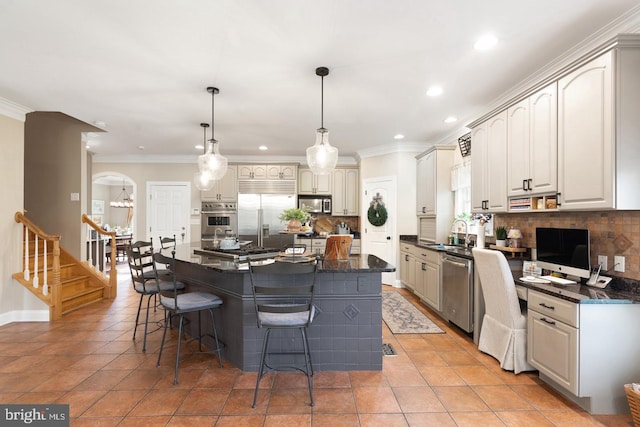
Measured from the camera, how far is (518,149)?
2971 mm

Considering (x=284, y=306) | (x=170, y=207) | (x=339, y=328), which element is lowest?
(x=339, y=328)

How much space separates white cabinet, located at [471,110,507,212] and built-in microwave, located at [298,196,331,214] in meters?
3.55

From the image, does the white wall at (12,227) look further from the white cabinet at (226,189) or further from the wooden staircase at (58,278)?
the white cabinet at (226,189)

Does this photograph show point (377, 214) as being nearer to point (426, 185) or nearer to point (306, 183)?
point (426, 185)

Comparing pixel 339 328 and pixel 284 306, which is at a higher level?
pixel 284 306

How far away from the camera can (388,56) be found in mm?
2703

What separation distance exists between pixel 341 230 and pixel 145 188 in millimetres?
4443

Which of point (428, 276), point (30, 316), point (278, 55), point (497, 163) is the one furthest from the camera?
point (428, 276)

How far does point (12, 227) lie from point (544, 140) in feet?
19.2

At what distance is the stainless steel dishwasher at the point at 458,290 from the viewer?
10.8 ft

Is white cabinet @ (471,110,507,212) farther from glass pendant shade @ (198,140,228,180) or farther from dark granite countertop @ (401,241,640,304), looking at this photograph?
glass pendant shade @ (198,140,228,180)

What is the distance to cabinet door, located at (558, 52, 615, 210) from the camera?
6.86ft

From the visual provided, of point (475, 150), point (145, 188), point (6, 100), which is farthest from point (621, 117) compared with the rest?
point (145, 188)

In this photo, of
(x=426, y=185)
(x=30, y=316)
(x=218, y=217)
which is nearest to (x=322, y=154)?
(x=426, y=185)
